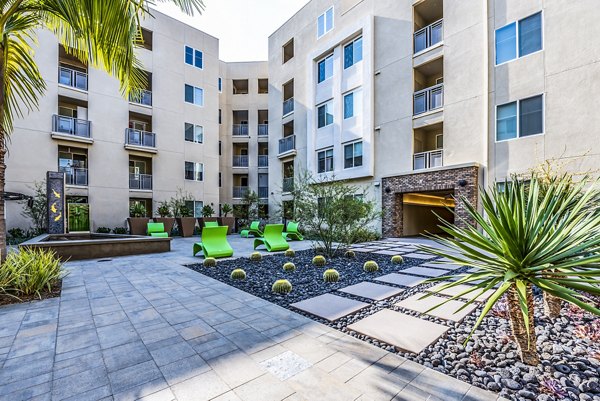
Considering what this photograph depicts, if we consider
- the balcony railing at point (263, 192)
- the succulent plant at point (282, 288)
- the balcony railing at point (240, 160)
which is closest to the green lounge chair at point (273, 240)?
the succulent plant at point (282, 288)

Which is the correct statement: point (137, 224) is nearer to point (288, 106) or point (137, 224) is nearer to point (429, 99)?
point (288, 106)

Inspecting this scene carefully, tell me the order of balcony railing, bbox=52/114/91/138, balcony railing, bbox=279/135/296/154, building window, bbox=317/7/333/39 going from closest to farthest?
balcony railing, bbox=52/114/91/138, building window, bbox=317/7/333/39, balcony railing, bbox=279/135/296/154

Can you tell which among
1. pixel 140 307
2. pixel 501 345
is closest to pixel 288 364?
pixel 501 345

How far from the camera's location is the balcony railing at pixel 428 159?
13209 millimetres

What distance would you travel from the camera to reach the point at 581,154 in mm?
9469

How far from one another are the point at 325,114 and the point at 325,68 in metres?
3.17

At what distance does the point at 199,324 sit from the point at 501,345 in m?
3.59

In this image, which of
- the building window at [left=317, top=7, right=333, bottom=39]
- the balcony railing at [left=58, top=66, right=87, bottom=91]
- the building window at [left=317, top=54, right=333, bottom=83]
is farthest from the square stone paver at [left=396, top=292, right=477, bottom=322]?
the balcony railing at [left=58, top=66, right=87, bottom=91]

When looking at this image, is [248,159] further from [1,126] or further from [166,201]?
[1,126]

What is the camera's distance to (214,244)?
30.3 feet

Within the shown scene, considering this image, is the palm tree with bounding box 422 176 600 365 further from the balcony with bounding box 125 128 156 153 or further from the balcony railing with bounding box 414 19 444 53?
the balcony with bounding box 125 128 156 153

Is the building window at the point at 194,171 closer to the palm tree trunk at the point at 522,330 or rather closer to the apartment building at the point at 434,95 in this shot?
the apartment building at the point at 434,95

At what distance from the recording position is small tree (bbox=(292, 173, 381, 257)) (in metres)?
8.65

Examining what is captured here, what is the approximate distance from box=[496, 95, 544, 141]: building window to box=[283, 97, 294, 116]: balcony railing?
14.0 meters
